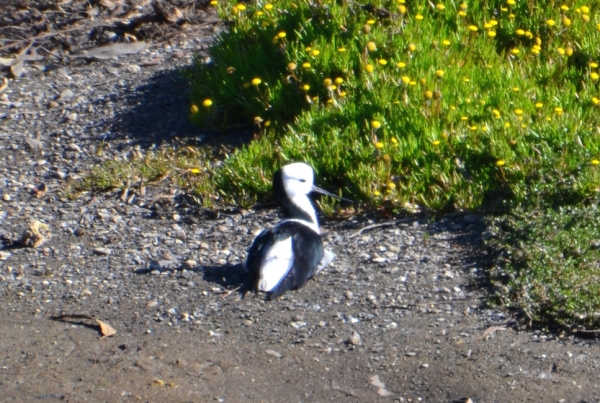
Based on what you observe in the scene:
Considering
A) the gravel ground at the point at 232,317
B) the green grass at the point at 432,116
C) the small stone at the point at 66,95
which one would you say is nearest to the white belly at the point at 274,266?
the gravel ground at the point at 232,317

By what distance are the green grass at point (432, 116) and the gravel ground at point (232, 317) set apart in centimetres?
21

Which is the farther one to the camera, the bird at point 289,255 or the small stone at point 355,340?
Answer: the bird at point 289,255

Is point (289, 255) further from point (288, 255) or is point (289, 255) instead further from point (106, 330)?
point (106, 330)

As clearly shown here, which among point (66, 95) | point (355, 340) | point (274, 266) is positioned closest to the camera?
point (355, 340)

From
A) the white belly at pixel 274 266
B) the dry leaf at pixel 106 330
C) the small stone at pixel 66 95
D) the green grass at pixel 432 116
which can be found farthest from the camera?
the small stone at pixel 66 95

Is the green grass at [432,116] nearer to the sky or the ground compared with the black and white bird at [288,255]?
nearer to the sky

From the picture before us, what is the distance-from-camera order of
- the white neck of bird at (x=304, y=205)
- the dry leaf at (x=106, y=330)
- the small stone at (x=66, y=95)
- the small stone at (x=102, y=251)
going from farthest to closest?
the small stone at (x=66, y=95)
the small stone at (x=102, y=251)
the white neck of bird at (x=304, y=205)
the dry leaf at (x=106, y=330)

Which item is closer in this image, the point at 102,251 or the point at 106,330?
the point at 106,330

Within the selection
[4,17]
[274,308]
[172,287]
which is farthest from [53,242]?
[4,17]

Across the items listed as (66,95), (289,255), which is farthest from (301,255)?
(66,95)

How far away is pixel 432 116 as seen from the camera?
6.42 metres

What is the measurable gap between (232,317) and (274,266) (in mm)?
358

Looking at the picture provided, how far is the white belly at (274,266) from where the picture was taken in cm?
521

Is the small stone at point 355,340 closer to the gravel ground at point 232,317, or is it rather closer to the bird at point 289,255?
the gravel ground at point 232,317
